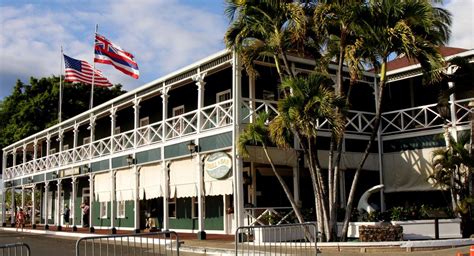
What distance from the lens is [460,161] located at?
1703 centimetres

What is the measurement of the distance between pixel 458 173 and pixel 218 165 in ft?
25.3

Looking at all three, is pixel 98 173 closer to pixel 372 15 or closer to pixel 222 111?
pixel 222 111

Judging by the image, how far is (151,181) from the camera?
72.2 feet

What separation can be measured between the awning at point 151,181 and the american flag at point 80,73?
1190cm

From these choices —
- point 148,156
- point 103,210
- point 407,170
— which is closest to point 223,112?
point 148,156

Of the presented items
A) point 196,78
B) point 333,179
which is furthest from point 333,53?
A: point 196,78

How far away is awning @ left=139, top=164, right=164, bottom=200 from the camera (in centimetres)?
2145

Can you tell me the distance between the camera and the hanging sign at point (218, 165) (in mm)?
17609

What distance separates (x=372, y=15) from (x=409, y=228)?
6.87m

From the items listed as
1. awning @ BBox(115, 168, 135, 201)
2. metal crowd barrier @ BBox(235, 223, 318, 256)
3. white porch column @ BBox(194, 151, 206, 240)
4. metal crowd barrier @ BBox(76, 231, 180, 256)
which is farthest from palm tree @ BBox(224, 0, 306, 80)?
awning @ BBox(115, 168, 135, 201)

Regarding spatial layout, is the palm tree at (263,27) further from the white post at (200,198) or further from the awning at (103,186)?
the awning at (103,186)

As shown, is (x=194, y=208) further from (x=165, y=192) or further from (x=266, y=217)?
(x=266, y=217)

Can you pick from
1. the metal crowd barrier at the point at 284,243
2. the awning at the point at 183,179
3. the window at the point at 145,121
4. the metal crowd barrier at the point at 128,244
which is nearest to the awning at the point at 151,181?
the awning at the point at 183,179

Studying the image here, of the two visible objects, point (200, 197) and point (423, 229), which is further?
point (200, 197)
